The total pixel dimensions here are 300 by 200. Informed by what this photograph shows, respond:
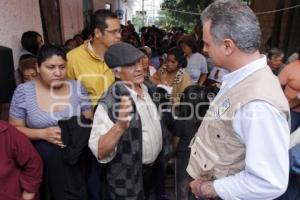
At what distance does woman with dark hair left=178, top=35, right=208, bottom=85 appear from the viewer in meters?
4.90

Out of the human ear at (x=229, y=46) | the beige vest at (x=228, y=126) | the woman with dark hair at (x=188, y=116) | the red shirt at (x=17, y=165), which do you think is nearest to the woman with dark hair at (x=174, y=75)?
the woman with dark hair at (x=188, y=116)

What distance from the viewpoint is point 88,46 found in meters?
2.60

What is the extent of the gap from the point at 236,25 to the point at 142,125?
1.00 metres

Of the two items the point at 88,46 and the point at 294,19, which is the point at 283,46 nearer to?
the point at 294,19

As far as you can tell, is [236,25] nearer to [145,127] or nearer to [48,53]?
[145,127]

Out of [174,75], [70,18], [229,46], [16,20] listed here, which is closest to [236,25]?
[229,46]

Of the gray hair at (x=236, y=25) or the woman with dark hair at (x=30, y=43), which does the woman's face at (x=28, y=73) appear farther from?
the gray hair at (x=236, y=25)

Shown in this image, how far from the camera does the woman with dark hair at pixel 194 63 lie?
16.1ft

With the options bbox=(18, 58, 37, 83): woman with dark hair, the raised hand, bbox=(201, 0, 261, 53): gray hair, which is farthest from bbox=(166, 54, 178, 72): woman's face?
bbox=(201, 0, 261, 53): gray hair

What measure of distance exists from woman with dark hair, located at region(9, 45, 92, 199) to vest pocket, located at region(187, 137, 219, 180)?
91 centimetres

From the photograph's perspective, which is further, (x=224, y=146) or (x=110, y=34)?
(x=110, y=34)

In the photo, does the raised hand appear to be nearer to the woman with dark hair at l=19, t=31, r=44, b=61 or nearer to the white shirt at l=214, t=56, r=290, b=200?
the white shirt at l=214, t=56, r=290, b=200

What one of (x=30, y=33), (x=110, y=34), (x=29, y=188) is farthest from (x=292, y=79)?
(x=30, y=33)

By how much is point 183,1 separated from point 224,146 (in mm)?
20519
